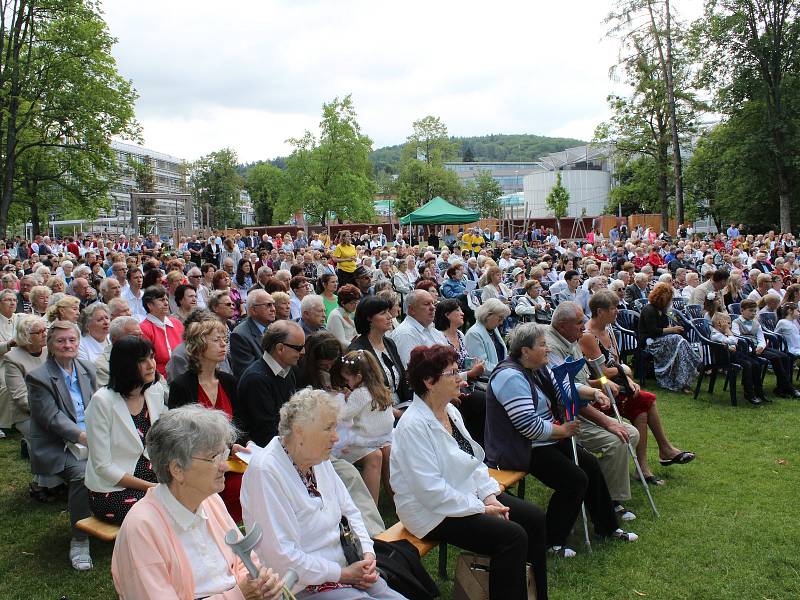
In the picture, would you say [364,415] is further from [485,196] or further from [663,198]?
[485,196]

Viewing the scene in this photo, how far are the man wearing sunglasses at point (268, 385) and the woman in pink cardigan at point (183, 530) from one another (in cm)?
172

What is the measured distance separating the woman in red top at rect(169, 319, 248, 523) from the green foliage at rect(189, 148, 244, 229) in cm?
6252

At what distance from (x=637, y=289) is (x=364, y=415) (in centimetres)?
752

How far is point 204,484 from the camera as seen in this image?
2492mm

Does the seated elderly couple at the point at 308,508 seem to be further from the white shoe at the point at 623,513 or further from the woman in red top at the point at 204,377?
the white shoe at the point at 623,513

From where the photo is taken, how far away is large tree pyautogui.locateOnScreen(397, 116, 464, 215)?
209ft

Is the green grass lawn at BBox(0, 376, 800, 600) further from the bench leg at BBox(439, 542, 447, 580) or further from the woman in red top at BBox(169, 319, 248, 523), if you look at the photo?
the woman in red top at BBox(169, 319, 248, 523)

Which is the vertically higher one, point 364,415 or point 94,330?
point 94,330

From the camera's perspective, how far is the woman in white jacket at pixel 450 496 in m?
3.51

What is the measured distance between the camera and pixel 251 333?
233 inches

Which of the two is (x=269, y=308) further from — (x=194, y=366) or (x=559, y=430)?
(x=559, y=430)

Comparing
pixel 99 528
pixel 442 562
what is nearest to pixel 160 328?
pixel 99 528

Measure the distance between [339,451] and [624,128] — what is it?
37.4 metres

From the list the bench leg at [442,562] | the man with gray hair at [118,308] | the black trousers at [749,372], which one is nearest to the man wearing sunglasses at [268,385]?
the bench leg at [442,562]
